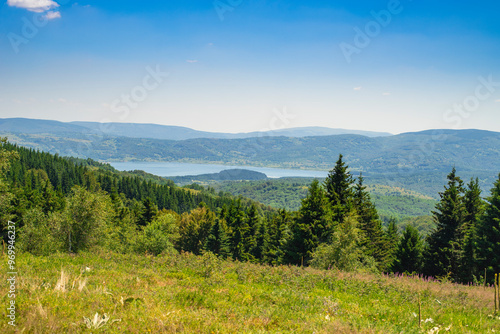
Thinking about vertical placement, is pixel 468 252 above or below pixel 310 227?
below

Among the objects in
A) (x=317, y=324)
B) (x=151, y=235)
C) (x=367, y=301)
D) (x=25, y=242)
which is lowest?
(x=151, y=235)

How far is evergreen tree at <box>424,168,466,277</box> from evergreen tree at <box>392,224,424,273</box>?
92.4 inches

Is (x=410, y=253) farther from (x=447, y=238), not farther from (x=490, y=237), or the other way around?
(x=490, y=237)

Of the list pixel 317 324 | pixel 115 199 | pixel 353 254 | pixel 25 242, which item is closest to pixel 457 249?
pixel 353 254

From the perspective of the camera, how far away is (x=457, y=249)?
1102 inches

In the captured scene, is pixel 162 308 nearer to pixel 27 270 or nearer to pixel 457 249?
pixel 27 270

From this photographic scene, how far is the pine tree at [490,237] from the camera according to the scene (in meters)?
22.4

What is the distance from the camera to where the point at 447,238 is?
28250 millimetres

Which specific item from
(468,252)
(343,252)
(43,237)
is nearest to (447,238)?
(468,252)

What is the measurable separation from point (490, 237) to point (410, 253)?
9451 millimetres

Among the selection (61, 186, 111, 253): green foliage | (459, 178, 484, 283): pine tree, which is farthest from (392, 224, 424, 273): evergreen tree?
(61, 186, 111, 253): green foliage

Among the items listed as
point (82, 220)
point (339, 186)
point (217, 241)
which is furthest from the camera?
point (217, 241)

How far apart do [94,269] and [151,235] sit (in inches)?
1370

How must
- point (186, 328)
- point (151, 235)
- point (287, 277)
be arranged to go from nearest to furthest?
point (186, 328) → point (287, 277) → point (151, 235)
